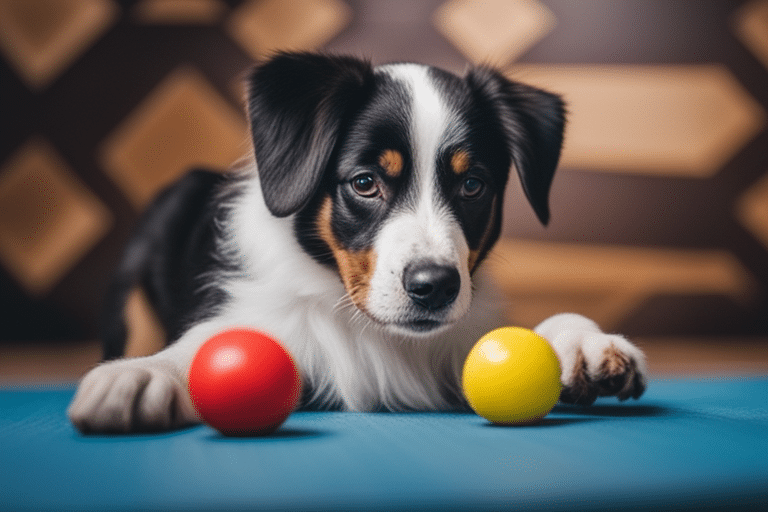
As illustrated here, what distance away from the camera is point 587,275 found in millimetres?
3898

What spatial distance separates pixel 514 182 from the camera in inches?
160

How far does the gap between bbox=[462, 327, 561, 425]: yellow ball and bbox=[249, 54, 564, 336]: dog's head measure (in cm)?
17

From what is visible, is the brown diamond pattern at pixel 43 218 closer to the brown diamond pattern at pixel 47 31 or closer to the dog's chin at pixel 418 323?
the brown diamond pattern at pixel 47 31

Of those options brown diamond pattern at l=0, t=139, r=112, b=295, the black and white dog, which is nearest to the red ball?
the black and white dog

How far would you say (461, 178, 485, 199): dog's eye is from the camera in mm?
1764

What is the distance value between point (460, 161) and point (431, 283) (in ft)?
1.19

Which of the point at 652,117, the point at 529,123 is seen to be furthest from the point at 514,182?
the point at 529,123

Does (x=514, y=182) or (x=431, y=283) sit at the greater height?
(x=431, y=283)

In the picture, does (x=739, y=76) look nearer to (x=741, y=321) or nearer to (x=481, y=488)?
(x=741, y=321)

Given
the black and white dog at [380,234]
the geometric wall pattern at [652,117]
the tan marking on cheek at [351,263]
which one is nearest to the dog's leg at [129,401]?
the black and white dog at [380,234]

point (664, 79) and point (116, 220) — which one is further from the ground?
point (664, 79)

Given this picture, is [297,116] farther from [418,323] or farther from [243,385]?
[243,385]

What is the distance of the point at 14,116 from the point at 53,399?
2282mm

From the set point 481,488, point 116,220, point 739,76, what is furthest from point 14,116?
point 739,76
